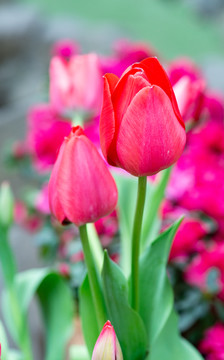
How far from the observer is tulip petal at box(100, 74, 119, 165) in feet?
0.71

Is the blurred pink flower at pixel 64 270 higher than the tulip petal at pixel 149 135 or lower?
lower

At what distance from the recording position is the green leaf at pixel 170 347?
0.99 feet

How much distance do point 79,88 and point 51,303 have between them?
7.0 inches

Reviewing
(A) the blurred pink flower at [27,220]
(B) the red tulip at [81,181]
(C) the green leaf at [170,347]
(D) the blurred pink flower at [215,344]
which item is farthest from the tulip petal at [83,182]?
(A) the blurred pink flower at [27,220]

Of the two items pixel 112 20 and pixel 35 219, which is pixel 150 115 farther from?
pixel 112 20

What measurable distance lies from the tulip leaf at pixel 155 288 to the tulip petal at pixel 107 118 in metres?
0.08

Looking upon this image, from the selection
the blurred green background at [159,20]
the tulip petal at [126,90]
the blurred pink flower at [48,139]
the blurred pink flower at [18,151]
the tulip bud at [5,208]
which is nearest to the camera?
the tulip petal at [126,90]

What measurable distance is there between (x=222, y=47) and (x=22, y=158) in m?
1.63

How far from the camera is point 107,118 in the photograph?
0.72 feet

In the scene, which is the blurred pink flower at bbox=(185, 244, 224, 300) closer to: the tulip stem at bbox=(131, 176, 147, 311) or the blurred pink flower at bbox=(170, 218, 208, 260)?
the blurred pink flower at bbox=(170, 218, 208, 260)

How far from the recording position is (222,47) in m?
2.20

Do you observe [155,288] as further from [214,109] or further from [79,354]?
Answer: [214,109]

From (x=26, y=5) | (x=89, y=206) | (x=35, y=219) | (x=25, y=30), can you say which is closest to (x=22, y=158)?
(x=35, y=219)

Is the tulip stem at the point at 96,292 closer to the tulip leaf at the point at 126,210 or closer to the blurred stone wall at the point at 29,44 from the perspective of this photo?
the tulip leaf at the point at 126,210
